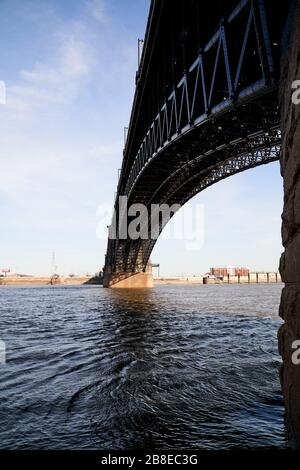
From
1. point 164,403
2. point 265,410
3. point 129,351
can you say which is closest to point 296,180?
point 265,410

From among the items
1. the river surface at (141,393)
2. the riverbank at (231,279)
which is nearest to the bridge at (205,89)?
the river surface at (141,393)

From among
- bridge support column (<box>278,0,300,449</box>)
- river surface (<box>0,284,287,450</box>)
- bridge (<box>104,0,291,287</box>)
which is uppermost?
bridge (<box>104,0,291,287</box>)

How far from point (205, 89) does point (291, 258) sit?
11433 millimetres

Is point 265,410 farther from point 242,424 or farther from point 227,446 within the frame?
point 227,446

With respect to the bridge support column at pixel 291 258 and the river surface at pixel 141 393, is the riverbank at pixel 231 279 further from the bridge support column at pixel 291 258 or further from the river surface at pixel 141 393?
the bridge support column at pixel 291 258

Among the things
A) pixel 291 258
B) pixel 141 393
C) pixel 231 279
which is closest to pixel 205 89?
pixel 291 258

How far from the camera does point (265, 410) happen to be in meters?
6.81

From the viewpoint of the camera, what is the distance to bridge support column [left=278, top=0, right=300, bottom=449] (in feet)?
15.8

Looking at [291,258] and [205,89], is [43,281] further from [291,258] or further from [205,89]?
[291,258]

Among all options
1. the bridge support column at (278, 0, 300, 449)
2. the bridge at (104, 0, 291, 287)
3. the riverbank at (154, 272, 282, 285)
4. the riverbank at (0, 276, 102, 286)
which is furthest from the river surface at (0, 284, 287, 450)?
the riverbank at (154, 272, 282, 285)

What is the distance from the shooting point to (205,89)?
47.6 feet

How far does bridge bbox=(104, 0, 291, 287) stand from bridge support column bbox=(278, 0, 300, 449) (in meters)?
2.34

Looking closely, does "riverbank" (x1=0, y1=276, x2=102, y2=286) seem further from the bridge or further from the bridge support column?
the bridge support column

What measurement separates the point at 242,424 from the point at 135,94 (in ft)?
87.9
